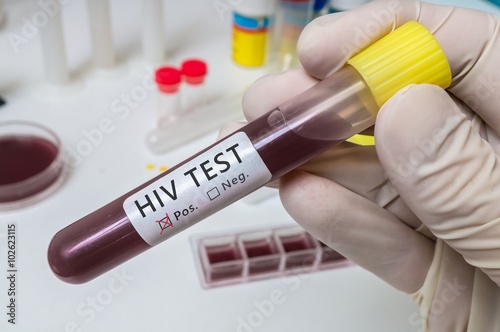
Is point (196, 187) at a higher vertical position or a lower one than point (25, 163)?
higher

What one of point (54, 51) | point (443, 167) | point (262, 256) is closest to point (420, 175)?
point (443, 167)

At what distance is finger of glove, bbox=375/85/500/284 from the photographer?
49cm

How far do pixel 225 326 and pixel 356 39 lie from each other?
0.35m

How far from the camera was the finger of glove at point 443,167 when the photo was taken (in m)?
0.49

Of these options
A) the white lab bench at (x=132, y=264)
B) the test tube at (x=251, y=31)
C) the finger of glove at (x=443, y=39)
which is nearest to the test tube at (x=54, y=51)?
the white lab bench at (x=132, y=264)

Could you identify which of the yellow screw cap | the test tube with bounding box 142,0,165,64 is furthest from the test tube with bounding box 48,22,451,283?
the test tube with bounding box 142,0,165,64

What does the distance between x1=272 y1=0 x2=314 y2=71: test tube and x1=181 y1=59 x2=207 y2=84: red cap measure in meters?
0.19

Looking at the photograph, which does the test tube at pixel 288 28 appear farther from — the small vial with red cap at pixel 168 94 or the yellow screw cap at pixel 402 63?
the yellow screw cap at pixel 402 63

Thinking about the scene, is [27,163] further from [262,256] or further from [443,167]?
[443,167]

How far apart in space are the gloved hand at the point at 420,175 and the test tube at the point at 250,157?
25 mm

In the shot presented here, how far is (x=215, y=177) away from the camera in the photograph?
1.61 feet

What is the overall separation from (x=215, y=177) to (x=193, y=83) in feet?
1.44

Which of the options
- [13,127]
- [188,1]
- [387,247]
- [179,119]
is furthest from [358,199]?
[188,1]

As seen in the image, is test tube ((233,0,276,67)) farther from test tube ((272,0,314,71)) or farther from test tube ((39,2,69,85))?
test tube ((39,2,69,85))
